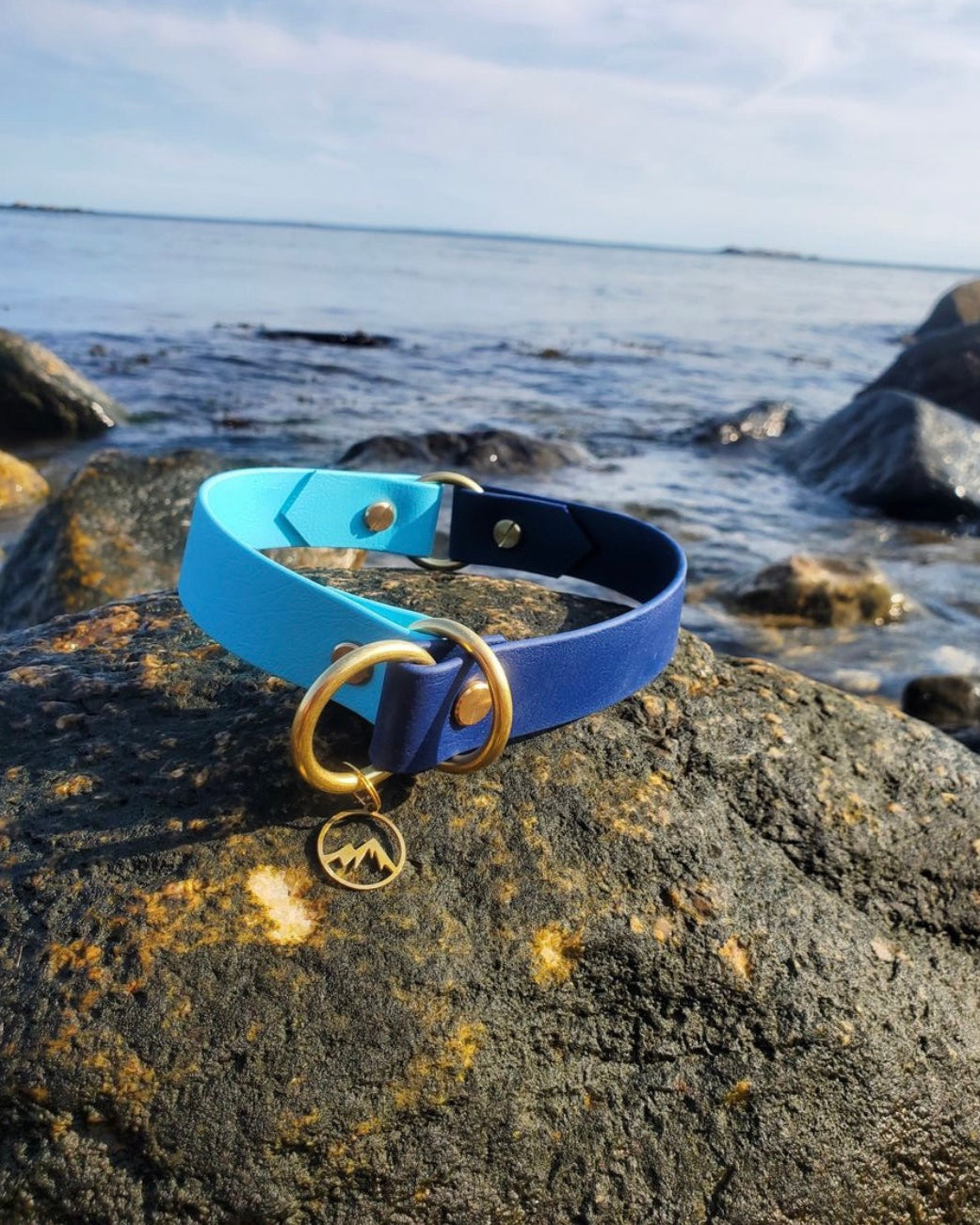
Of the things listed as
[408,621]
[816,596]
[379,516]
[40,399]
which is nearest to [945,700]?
[816,596]

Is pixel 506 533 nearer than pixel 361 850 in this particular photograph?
No

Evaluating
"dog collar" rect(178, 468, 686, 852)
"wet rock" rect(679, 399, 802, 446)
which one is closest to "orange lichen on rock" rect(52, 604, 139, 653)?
"dog collar" rect(178, 468, 686, 852)

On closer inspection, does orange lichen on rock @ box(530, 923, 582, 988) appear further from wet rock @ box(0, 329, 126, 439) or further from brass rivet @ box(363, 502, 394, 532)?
wet rock @ box(0, 329, 126, 439)

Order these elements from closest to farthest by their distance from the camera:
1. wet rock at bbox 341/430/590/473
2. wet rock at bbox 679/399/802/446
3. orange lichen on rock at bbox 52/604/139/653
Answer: orange lichen on rock at bbox 52/604/139/653
wet rock at bbox 341/430/590/473
wet rock at bbox 679/399/802/446

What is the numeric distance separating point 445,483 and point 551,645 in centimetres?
134

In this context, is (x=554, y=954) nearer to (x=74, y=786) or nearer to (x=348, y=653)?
(x=348, y=653)

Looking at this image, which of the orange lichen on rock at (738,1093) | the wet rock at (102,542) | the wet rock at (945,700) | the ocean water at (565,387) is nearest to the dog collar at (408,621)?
the orange lichen on rock at (738,1093)

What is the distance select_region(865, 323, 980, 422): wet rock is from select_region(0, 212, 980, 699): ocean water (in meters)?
2.63

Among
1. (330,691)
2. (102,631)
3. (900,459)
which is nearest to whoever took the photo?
(330,691)

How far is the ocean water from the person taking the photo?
25.4ft

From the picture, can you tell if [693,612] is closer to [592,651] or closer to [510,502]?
[510,502]

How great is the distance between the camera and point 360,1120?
1.47 metres

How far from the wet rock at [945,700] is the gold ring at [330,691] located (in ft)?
14.6

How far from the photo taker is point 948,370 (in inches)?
561
